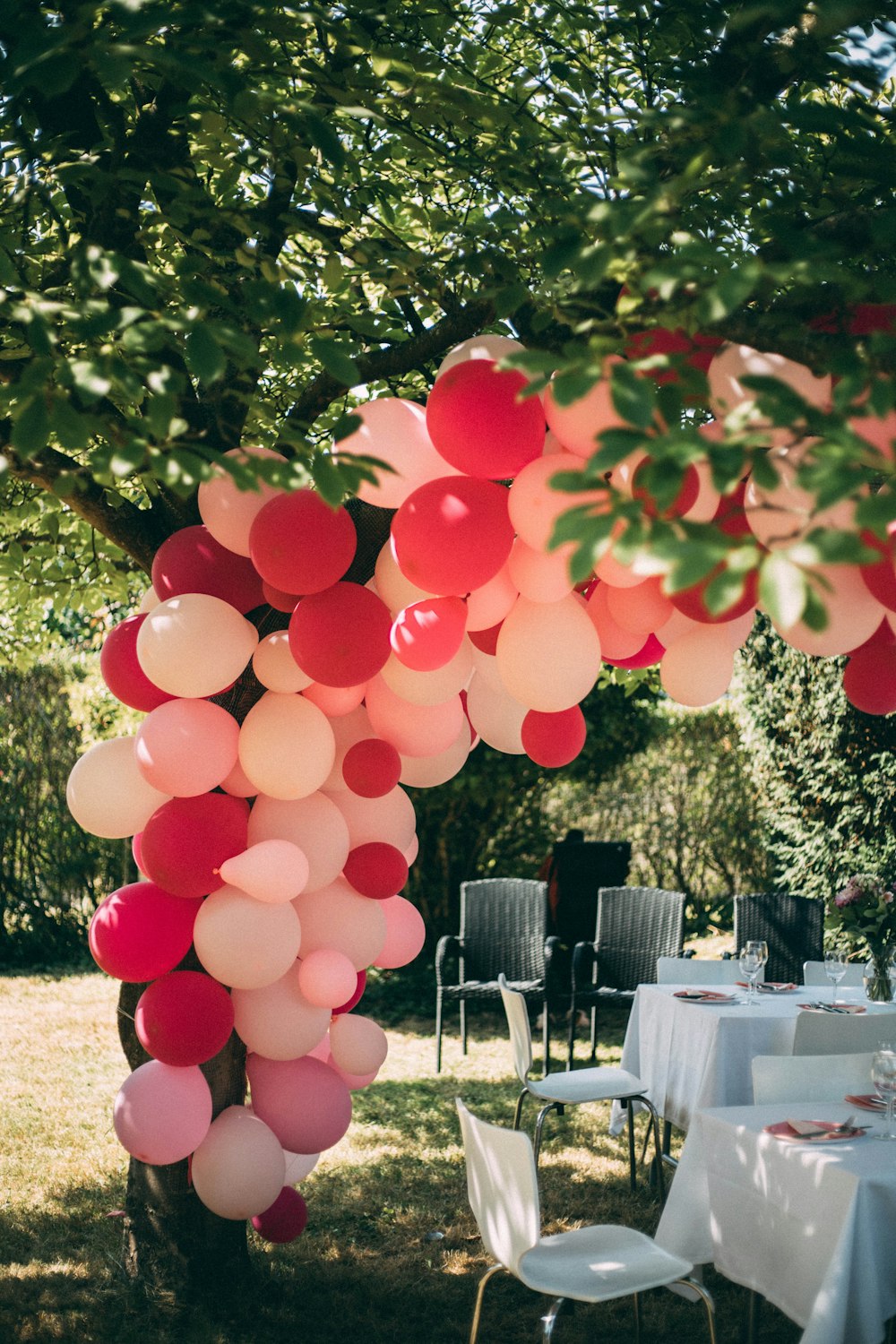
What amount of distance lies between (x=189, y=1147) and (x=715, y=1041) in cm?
232

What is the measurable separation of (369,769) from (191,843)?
0.46m

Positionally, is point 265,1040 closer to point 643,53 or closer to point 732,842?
point 643,53

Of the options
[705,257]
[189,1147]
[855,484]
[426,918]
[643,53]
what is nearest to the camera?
[855,484]

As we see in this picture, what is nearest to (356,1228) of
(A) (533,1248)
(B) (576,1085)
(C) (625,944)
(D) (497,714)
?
(B) (576,1085)

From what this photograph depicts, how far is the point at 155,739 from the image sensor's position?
7.79 ft

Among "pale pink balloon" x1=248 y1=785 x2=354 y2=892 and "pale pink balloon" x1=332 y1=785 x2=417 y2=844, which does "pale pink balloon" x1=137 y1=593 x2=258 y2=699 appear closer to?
"pale pink balloon" x1=248 y1=785 x2=354 y2=892

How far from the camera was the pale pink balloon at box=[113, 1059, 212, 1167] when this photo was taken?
2.42 metres

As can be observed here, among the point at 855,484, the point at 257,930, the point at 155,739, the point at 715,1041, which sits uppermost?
the point at 855,484

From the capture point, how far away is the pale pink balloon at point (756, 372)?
1.99m

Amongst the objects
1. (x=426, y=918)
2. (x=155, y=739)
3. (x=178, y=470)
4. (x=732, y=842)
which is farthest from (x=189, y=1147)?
(x=732, y=842)

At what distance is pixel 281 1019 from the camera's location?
254 cm

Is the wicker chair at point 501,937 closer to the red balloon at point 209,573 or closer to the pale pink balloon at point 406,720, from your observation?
the pale pink balloon at point 406,720

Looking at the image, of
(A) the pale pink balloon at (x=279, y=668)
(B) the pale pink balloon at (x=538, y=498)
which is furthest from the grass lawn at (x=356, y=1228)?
(B) the pale pink balloon at (x=538, y=498)

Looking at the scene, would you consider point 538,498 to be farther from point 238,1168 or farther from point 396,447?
point 238,1168
